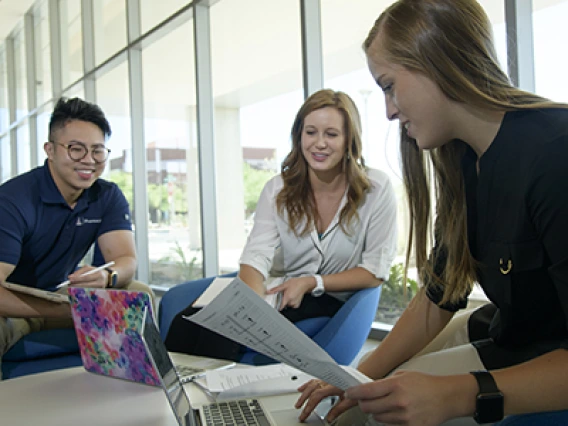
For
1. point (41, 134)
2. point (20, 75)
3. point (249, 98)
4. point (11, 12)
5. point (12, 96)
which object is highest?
point (11, 12)

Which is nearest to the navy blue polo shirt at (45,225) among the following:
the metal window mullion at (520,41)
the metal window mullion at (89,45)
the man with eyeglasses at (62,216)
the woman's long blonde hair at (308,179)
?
the man with eyeglasses at (62,216)

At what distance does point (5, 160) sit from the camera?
10664 mm

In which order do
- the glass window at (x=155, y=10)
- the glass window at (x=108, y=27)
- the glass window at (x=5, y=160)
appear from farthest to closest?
the glass window at (x=5, y=160) → the glass window at (x=108, y=27) → the glass window at (x=155, y=10)

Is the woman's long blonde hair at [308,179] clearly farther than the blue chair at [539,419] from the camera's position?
Yes

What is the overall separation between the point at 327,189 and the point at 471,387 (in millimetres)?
1566

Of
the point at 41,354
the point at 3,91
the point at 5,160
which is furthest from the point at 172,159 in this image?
the point at 5,160

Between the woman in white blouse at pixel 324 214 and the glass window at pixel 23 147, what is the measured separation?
8.23 meters

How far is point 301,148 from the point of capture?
244 cm

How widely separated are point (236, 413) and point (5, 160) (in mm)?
10960

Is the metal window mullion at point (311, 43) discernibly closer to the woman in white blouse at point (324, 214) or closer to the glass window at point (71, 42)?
the woman in white blouse at point (324, 214)

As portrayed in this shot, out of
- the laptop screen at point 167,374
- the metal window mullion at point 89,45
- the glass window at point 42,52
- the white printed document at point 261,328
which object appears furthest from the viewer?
the glass window at point 42,52

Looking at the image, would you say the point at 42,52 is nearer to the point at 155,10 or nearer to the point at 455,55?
the point at 155,10

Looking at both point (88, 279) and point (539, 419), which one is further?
point (88, 279)

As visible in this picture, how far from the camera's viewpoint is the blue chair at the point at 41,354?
6.85 ft
